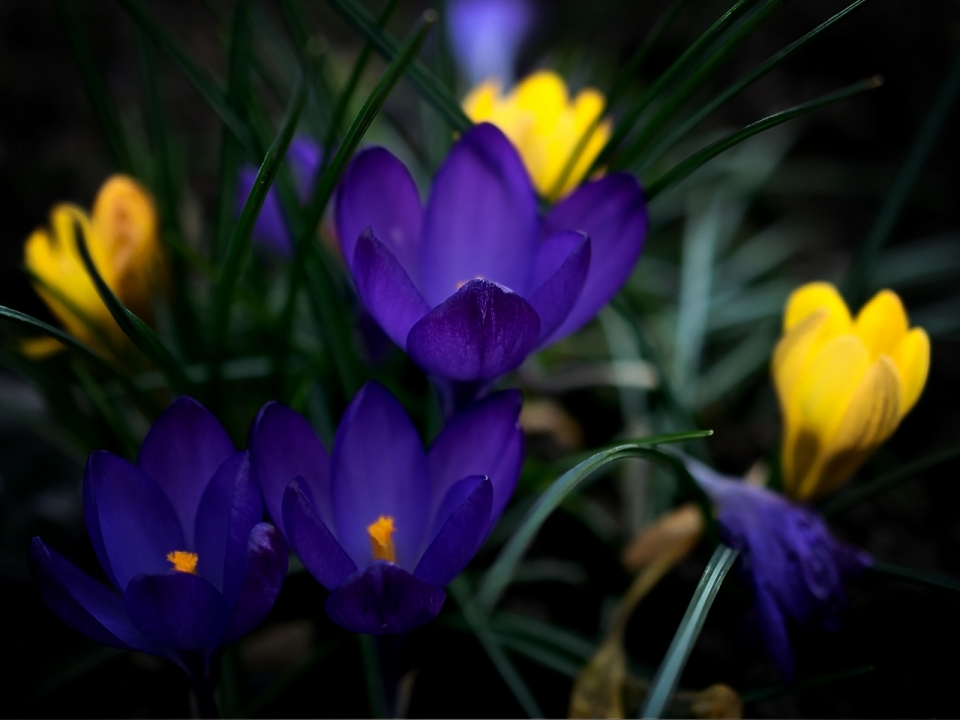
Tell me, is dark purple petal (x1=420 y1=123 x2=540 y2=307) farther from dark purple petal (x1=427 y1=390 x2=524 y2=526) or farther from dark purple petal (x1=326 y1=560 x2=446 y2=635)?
dark purple petal (x1=326 y1=560 x2=446 y2=635)

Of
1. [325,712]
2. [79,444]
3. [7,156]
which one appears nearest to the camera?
[325,712]

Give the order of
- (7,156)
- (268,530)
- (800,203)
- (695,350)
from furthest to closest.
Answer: (800,203) → (7,156) → (695,350) → (268,530)

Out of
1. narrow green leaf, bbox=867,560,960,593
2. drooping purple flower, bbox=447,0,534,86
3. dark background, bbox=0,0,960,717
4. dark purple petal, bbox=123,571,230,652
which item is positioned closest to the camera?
dark purple petal, bbox=123,571,230,652

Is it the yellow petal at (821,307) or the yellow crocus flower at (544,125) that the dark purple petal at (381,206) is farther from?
the yellow petal at (821,307)

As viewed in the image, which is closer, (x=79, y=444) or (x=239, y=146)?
(x=239, y=146)

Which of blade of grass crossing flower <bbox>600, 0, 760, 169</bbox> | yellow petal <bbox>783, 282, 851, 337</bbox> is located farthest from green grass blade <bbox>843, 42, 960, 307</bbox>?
blade of grass crossing flower <bbox>600, 0, 760, 169</bbox>

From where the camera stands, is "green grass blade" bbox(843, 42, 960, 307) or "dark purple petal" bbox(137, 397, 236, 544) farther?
"green grass blade" bbox(843, 42, 960, 307)

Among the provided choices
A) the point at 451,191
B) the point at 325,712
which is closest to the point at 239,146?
the point at 451,191

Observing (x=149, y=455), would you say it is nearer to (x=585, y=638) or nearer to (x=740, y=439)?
(x=585, y=638)

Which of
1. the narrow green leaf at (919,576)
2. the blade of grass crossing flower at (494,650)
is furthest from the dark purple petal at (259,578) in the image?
the narrow green leaf at (919,576)
